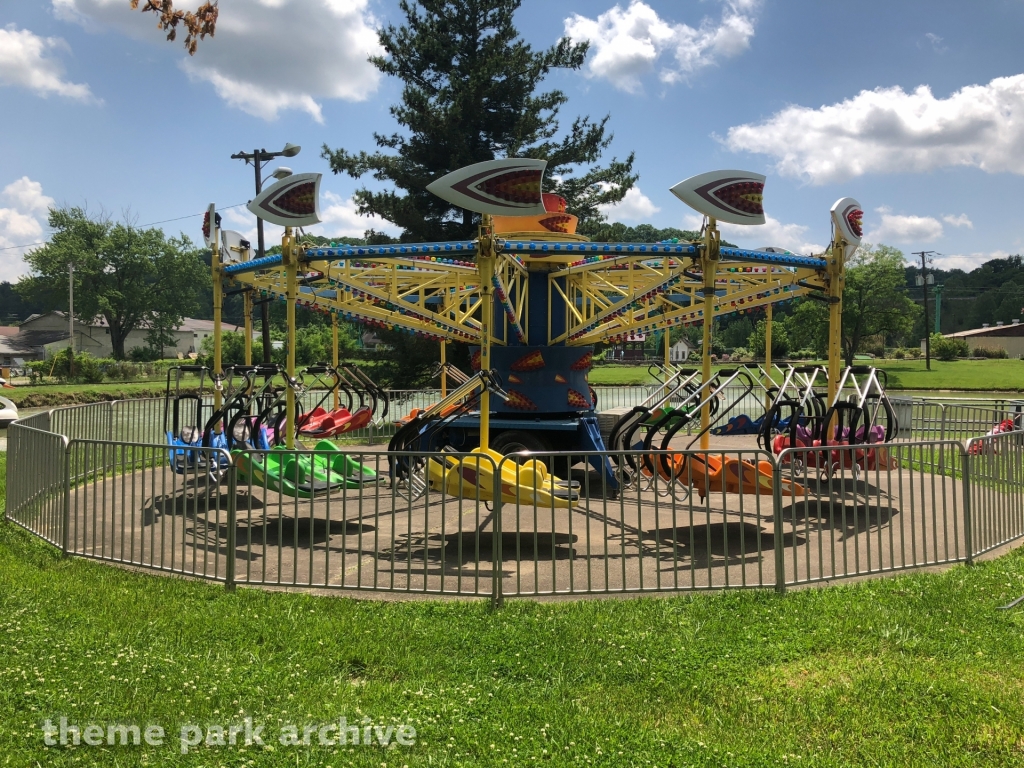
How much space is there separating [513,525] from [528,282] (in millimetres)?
5478

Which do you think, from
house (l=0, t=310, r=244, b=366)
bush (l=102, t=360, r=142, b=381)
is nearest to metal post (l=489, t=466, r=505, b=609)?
bush (l=102, t=360, r=142, b=381)

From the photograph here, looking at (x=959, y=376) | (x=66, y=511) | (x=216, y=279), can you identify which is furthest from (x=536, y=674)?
(x=959, y=376)

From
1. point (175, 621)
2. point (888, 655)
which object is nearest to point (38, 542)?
point (175, 621)

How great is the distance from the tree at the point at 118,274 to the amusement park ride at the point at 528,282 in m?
54.3

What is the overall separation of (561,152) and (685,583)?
72.2 ft

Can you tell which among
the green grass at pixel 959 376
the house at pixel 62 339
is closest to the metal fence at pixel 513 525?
the green grass at pixel 959 376

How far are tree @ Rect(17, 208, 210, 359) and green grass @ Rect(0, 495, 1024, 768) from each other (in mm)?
61453

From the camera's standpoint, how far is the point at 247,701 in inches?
148

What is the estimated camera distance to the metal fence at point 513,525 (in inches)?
221

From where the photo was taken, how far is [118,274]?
62031mm

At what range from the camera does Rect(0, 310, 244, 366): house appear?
229 ft

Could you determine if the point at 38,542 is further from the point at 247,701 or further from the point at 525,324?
the point at 525,324

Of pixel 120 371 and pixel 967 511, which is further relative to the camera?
pixel 120 371

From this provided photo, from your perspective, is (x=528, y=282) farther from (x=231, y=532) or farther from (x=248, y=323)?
(x=231, y=532)
